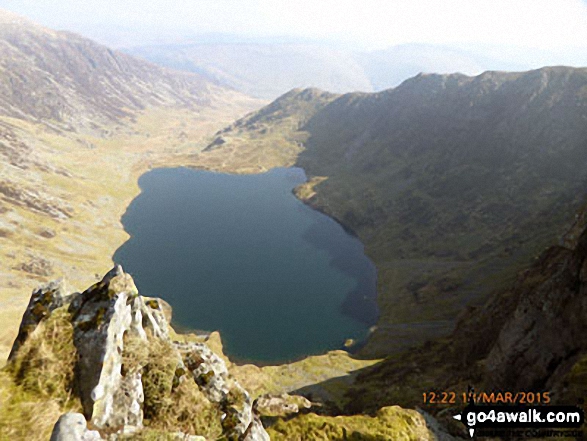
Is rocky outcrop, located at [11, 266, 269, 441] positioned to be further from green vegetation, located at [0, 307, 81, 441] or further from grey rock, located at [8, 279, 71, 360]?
green vegetation, located at [0, 307, 81, 441]

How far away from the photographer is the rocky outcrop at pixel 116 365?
44.3ft

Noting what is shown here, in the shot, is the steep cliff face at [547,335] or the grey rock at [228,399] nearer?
the grey rock at [228,399]

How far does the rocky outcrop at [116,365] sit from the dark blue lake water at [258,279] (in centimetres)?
8141

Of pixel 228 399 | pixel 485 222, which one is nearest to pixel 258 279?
pixel 485 222

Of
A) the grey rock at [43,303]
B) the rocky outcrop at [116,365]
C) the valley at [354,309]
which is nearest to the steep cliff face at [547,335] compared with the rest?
the valley at [354,309]

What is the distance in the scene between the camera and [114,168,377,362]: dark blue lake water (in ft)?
350

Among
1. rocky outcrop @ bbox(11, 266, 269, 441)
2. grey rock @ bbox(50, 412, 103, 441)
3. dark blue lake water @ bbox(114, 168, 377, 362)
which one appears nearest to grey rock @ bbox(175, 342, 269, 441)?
rocky outcrop @ bbox(11, 266, 269, 441)

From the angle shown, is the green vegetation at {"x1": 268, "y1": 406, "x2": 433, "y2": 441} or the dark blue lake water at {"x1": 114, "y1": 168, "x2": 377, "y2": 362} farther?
the dark blue lake water at {"x1": 114, "y1": 168, "x2": 377, "y2": 362}

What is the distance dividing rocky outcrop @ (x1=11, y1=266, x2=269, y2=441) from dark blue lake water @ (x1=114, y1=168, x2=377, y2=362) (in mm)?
81407

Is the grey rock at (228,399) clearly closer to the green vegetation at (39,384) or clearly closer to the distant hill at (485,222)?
the green vegetation at (39,384)

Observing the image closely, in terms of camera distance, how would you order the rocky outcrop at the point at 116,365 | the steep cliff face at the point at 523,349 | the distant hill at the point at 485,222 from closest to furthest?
the rocky outcrop at the point at 116,365, the steep cliff face at the point at 523,349, the distant hill at the point at 485,222

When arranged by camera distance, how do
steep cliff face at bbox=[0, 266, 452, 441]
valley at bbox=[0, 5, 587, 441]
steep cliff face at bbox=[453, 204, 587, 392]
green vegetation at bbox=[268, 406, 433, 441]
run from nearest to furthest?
Result: 1. steep cliff face at bbox=[0, 266, 452, 441]
2. valley at bbox=[0, 5, 587, 441]
3. green vegetation at bbox=[268, 406, 433, 441]
4. steep cliff face at bbox=[453, 204, 587, 392]

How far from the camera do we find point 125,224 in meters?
190

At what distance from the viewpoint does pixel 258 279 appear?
5379 inches
